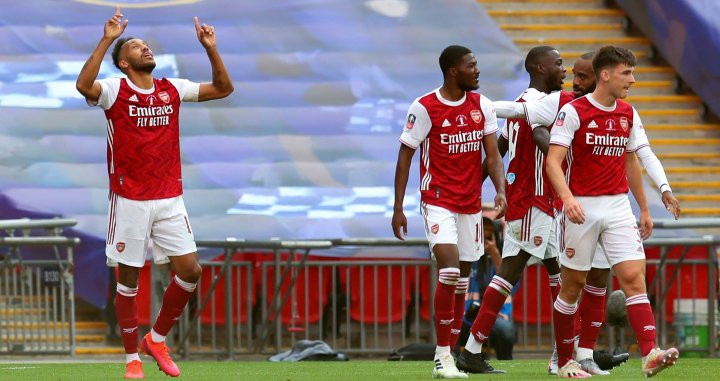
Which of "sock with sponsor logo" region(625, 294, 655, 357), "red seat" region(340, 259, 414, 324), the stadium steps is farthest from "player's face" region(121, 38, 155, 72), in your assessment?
the stadium steps

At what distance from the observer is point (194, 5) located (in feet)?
63.1

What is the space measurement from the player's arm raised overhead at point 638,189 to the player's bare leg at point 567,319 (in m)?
0.49

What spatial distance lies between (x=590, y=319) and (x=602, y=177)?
106 centimetres

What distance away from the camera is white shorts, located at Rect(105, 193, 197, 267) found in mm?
9758

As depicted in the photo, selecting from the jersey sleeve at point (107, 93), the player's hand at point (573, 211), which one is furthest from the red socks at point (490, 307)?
the jersey sleeve at point (107, 93)

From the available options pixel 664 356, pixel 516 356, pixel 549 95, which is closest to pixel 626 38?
pixel 516 356

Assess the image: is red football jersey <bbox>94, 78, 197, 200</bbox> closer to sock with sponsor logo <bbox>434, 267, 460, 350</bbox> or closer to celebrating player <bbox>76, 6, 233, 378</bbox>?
celebrating player <bbox>76, 6, 233, 378</bbox>

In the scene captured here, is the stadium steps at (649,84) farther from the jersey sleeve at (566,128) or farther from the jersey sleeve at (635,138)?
the jersey sleeve at (566,128)

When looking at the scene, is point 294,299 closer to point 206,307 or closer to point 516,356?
point 206,307

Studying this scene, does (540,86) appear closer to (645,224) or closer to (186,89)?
(645,224)

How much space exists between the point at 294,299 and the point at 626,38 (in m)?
Answer: 7.21

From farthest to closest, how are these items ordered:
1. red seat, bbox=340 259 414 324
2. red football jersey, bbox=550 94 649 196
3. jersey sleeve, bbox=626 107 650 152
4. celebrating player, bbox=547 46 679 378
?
red seat, bbox=340 259 414 324, jersey sleeve, bbox=626 107 650 152, red football jersey, bbox=550 94 649 196, celebrating player, bbox=547 46 679 378

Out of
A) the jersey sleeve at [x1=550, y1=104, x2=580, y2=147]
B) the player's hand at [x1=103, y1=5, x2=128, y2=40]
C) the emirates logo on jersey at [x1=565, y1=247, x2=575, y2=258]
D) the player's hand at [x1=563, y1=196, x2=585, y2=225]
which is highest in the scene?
the player's hand at [x1=103, y1=5, x2=128, y2=40]

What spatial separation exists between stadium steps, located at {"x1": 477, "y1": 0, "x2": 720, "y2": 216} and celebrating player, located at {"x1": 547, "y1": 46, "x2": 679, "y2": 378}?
337 inches
